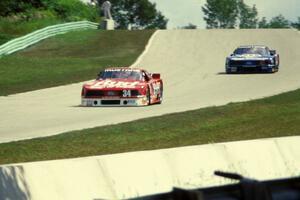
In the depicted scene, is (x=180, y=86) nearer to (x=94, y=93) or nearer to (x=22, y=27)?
(x=94, y=93)

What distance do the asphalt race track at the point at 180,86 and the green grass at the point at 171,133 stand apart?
46.6 inches

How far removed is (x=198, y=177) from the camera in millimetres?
11211

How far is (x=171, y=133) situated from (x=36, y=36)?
37.3m

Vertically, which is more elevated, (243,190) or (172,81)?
(243,190)

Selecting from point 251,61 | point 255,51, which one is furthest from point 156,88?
point 255,51

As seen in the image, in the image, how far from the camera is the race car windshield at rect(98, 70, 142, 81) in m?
26.1

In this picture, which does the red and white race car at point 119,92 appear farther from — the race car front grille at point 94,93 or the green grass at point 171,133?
the green grass at point 171,133

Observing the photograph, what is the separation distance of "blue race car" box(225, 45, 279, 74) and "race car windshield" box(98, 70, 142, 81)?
46.7ft

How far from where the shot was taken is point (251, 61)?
39.7 metres

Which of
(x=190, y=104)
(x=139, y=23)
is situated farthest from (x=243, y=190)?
(x=139, y=23)

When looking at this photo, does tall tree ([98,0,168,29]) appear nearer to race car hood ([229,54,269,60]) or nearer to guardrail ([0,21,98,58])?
guardrail ([0,21,98,58])

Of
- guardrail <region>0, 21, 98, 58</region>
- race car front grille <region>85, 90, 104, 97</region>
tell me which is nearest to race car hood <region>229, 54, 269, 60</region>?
guardrail <region>0, 21, 98, 58</region>

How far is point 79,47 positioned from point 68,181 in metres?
45.1

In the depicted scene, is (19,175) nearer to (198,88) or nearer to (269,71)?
(198,88)
